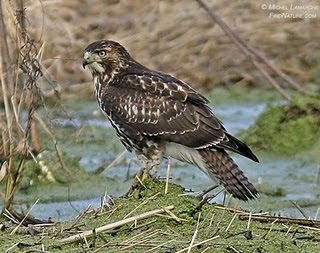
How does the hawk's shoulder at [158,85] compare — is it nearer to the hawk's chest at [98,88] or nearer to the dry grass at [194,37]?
the hawk's chest at [98,88]

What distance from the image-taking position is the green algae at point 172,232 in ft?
18.3

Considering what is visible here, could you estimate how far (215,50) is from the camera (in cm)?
1355

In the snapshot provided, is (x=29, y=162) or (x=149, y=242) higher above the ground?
(x=149, y=242)

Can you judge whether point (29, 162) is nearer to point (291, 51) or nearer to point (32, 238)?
point (32, 238)

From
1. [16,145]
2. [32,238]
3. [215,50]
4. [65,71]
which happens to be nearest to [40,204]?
[16,145]

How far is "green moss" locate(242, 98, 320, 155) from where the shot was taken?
10.4m

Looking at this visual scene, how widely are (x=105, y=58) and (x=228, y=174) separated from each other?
145 cm

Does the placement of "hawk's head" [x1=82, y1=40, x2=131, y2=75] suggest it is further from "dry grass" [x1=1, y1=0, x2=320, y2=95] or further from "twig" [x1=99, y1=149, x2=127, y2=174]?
"dry grass" [x1=1, y1=0, x2=320, y2=95]

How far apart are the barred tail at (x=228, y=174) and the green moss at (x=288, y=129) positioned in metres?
3.14

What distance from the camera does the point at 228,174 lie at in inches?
279

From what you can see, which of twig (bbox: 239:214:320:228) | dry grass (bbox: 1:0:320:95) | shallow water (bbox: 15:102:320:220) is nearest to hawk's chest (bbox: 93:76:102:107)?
shallow water (bbox: 15:102:320:220)

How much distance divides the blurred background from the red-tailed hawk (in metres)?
1.48

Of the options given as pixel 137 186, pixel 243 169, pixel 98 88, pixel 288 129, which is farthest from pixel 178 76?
pixel 137 186

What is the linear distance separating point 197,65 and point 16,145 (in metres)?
5.58
